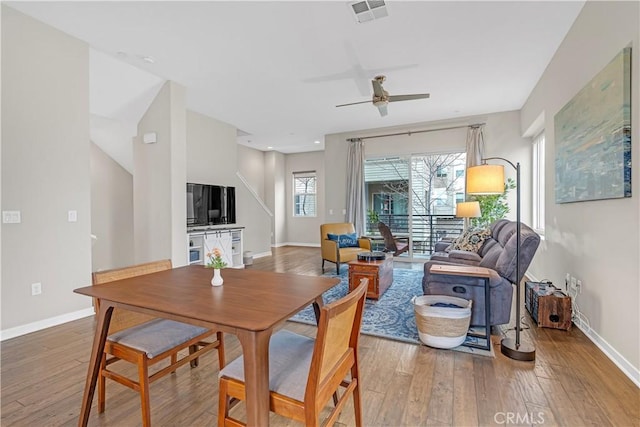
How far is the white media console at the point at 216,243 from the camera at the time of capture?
4788 mm

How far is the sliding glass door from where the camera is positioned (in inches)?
244

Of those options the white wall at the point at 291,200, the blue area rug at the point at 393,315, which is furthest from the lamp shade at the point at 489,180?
the white wall at the point at 291,200

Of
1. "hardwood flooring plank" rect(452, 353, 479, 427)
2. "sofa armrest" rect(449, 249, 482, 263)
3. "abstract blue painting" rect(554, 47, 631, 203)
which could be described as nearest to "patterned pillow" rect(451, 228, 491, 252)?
"sofa armrest" rect(449, 249, 482, 263)

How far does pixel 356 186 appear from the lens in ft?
22.4

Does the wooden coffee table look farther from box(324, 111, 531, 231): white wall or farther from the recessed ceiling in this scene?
box(324, 111, 531, 231): white wall

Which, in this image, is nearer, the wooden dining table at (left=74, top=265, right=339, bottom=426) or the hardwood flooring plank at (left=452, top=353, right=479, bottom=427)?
the wooden dining table at (left=74, top=265, right=339, bottom=426)

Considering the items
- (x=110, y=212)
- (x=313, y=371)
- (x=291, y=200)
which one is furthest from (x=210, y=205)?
(x=313, y=371)

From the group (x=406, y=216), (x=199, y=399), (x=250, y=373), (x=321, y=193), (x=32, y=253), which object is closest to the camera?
(x=250, y=373)

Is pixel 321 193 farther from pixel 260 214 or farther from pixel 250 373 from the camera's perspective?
→ pixel 250 373

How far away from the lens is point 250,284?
1.61 metres

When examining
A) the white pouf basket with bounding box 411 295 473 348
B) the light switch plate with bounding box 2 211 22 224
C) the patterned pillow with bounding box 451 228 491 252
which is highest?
the light switch plate with bounding box 2 211 22 224

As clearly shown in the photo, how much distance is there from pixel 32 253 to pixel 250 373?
3.13m

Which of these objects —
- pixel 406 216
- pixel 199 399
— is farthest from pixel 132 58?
pixel 406 216

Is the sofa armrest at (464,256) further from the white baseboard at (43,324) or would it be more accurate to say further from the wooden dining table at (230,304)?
the white baseboard at (43,324)
